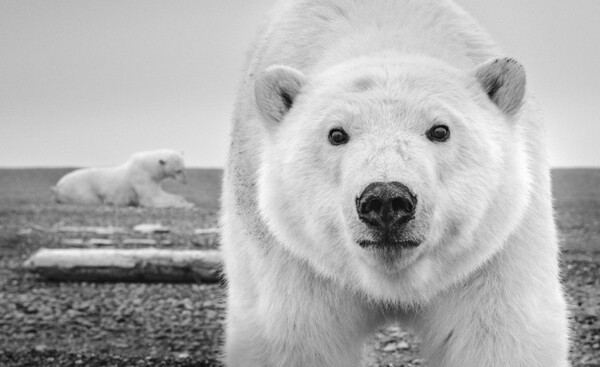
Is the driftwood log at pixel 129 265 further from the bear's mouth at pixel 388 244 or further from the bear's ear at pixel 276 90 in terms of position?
the bear's mouth at pixel 388 244

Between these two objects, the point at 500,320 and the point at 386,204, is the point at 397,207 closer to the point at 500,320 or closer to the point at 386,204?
the point at 386,204

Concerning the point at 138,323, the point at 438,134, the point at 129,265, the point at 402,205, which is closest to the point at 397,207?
the point at 402,205

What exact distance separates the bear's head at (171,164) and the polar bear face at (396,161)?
1083 centimetres

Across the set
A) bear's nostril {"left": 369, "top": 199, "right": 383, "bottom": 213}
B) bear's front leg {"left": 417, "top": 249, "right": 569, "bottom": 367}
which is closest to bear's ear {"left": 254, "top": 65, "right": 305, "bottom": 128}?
bear's nostril {"left": 369, "top": 199, "right": 383, "bottom": 213}

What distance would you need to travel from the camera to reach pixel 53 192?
13992mm

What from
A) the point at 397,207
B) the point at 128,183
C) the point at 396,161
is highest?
the point at 396,161

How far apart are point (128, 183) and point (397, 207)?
37.6 feet

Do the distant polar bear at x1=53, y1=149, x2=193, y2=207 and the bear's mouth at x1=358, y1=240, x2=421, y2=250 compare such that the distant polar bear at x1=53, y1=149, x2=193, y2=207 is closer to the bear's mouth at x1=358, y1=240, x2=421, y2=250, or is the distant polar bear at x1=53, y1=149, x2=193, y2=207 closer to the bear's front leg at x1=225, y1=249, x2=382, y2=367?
the bear's front leg at x1=225, y1=249, x2=382, y2=367

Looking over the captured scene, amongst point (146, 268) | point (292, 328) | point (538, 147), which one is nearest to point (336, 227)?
point (292, 328)

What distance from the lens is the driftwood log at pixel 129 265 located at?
7.20 m

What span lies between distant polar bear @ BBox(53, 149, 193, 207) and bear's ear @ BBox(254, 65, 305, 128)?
1006 centimetres

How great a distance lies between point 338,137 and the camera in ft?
11.2

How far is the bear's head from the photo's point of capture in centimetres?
1438

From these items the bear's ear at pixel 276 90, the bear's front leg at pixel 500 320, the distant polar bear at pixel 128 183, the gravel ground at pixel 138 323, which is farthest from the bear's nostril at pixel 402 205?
the distant polar bear at pixel 128 183
